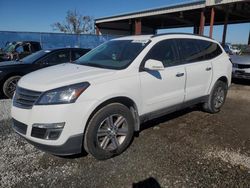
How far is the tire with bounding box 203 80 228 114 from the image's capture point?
521 cm

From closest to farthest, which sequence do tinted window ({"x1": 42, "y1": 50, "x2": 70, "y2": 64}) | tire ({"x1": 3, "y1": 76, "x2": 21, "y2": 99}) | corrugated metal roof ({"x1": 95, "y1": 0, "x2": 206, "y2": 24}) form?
tire ({"x1": 3, "y1": 76, "x2": 21, "y2": 99}), tinted window ({"x1": 42, "y1": 50, "x2": 70, "y2": 64}), corrugated metal roof ({"x1": 95, "y1": 0, "x2": 206, "y2": 24})

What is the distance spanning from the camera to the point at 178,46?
4.30m

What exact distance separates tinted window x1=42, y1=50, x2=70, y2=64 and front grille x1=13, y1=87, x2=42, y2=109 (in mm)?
4007

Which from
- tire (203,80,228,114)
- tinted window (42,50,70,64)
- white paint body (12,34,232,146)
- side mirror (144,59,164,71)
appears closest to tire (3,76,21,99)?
tinted window (42,50,70,64)

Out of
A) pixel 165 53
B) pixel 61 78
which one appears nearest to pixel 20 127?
pixel 61 78

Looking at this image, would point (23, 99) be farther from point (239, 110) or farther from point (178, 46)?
point (239, 110)

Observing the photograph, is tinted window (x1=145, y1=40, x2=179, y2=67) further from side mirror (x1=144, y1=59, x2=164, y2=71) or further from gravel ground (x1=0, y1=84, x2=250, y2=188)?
gravel ground (x1=0, y1=84, x2=250, y2=188)

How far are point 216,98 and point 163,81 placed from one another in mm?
2187

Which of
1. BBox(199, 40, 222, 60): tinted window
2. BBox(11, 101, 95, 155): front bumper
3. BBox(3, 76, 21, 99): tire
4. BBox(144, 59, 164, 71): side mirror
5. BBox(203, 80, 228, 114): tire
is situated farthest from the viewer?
BBox(3, 76, 21, 99): tire

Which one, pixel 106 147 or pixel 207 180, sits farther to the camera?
pixel 106 147

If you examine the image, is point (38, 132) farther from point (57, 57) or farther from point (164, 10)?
point (164, 10)

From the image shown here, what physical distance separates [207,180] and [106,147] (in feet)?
4.55

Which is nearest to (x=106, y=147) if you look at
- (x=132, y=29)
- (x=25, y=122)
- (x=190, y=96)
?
(x=25, y=122)

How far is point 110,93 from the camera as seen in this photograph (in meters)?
3.10
